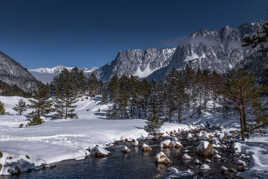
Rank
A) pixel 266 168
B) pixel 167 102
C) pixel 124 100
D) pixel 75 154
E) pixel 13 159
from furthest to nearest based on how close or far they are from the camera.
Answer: pixel 167 102, pixel 124 100, pixel 75 154, pixel 13 159, pixel 266 168

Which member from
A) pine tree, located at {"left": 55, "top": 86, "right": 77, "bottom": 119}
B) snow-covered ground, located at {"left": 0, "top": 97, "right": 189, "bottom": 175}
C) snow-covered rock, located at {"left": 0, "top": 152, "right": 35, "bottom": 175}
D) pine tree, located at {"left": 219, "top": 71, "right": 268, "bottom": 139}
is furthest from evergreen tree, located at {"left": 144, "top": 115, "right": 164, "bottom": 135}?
pine tree, located at {"left": 55, "top": 86, "right": 77, "bottom": 119}

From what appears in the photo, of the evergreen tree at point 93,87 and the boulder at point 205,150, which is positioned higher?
the evergreen tree at point 93,87

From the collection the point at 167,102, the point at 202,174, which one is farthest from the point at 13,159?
the point at 167,102

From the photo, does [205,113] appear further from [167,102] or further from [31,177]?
[31,177]

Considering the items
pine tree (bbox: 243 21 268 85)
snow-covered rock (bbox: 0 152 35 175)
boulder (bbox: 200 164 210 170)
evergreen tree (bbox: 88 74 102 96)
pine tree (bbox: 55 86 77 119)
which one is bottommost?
Result: boulder (bbox: 200 164 210 170)

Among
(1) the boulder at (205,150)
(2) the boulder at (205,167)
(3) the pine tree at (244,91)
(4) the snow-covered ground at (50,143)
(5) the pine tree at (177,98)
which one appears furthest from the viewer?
(5) the pine tree at (177,98)

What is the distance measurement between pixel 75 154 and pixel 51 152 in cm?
221

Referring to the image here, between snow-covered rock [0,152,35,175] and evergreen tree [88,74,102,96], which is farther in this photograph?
evergreen tree [88,74,102,96]

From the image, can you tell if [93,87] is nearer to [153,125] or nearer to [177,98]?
[177,98]

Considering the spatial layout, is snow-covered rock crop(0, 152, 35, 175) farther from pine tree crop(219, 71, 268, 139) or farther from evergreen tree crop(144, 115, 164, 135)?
pine tree crop(219, 71, 268, 139)

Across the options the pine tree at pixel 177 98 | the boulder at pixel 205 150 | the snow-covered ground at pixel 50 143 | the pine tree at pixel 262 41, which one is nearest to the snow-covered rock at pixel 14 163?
the snow-covered ground at pixel 50 143

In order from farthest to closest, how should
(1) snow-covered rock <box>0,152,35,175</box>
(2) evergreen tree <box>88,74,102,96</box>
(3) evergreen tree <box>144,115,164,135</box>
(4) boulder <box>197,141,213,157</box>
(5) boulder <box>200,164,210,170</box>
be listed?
(2) evergreen tree <box>88,74,102,96</box> < (3) evergreen tree <box>144,115,164,135</box> < (4) boulder <box>197,141,213,157</box> < (5) boulder <box>200,164,210,170</box> < (1) snow-covered rock <box>0,152,35,175</box>

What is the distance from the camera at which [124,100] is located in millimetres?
63625

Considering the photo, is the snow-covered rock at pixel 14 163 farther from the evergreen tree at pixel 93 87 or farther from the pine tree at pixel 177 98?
the evergreen tree at pixel 93 87
